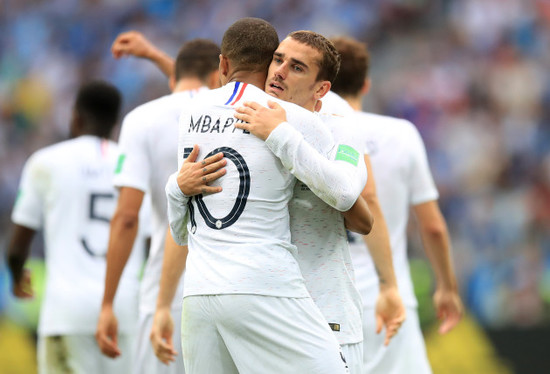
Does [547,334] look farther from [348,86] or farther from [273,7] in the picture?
[273,7]

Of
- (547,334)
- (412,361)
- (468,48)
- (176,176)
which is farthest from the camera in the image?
(468,48)

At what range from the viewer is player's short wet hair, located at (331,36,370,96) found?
5391mm

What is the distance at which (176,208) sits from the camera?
3586 mm

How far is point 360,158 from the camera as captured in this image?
356 centimetres

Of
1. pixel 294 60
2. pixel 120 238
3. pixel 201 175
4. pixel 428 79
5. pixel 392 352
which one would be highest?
pixel 428 79

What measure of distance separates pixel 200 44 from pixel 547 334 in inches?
215

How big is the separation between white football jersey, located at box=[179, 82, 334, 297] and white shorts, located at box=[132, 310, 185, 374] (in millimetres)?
1640

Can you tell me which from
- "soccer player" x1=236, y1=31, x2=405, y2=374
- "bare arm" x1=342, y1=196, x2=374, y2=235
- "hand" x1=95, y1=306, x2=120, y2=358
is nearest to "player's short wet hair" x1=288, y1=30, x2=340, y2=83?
"soccer player" x1=236, y1=31, x2=405, y2=374

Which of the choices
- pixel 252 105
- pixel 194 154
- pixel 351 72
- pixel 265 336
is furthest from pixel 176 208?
pixel 351 72

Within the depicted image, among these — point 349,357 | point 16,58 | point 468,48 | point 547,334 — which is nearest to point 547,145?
point 468,48

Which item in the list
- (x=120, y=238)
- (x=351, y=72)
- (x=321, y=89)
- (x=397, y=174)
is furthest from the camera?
(x=397, y=174)

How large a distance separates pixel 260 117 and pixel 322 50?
18.9 inches

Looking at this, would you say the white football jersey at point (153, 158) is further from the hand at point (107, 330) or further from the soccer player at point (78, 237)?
the soccer player at point (78, 237)

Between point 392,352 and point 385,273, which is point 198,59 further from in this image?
point 392,352
